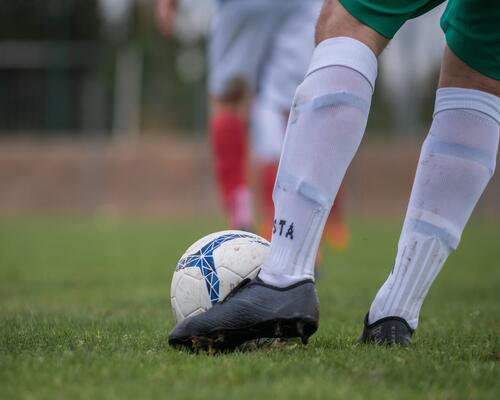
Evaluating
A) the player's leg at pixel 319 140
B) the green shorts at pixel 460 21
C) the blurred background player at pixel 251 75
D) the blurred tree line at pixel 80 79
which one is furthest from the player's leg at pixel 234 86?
the blurred tree line at pixel 80 79

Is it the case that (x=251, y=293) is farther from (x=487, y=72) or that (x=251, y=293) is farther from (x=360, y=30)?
(x=487, y=72)

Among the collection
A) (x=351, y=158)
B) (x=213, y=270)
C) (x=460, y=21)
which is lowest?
(x=213, y=270)

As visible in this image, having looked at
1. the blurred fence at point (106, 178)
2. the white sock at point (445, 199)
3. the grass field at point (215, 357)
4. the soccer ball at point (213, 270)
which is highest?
the white sock at point (445, 199)

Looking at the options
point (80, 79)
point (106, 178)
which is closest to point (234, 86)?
point (106, 178)

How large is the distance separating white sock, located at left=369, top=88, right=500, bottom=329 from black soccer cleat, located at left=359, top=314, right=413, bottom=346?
0.02 meters

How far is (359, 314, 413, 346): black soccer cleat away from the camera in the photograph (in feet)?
6.96

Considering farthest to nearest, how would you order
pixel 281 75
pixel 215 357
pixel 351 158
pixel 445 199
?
pixel 281 75 < pixel 445 199 < pixel 351 158 < pixel 215 357

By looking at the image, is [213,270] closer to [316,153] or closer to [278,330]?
[278,330]

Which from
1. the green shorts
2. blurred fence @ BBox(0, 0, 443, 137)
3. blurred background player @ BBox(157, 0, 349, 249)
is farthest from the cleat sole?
blurred fence @ BBox(0, 0, 443, 137)

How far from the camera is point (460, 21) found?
2.13 m

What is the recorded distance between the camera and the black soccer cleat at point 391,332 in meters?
2.12

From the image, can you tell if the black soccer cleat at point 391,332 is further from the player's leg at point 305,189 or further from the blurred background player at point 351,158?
the player's leg at point 305,189

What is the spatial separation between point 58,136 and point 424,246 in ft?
53.3

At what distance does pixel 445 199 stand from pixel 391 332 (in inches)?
14.7
